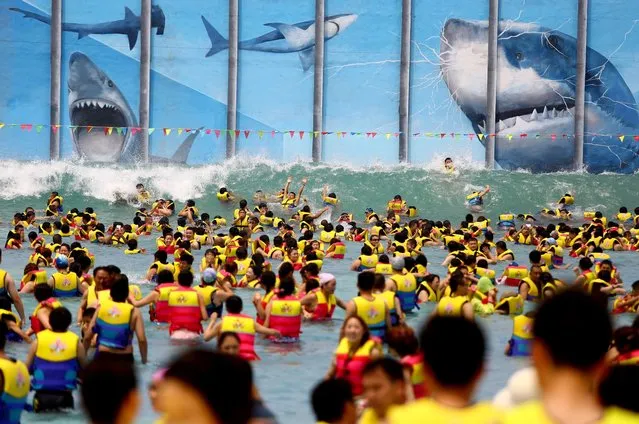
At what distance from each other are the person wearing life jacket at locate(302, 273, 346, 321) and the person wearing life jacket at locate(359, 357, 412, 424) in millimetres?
8044

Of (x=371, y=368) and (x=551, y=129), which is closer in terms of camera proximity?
(x=371, y=368)

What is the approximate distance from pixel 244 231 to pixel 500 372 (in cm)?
848

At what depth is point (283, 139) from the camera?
35656mm

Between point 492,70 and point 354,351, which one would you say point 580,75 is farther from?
point 354,351

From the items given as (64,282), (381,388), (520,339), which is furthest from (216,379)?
(64,282)

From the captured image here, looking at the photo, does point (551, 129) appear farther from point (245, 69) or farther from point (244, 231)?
point (244, 231)

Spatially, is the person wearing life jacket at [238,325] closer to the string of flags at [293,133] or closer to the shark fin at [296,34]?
the string of flags at [293,133]

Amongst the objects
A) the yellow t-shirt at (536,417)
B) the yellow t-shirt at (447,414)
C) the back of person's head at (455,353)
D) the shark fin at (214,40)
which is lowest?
the yellow t-shirt at (447,414)

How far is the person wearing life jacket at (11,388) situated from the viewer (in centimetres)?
797

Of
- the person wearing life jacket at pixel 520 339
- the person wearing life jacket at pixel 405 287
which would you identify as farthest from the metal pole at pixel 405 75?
the person wearing life jacket at pixel 520 339

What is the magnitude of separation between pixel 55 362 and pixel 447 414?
6.28 meters

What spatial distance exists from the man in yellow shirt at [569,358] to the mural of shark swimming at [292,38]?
107 feet

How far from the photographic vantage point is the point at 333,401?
604 centimetres

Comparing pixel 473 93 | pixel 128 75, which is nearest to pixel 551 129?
pixel 473 93
